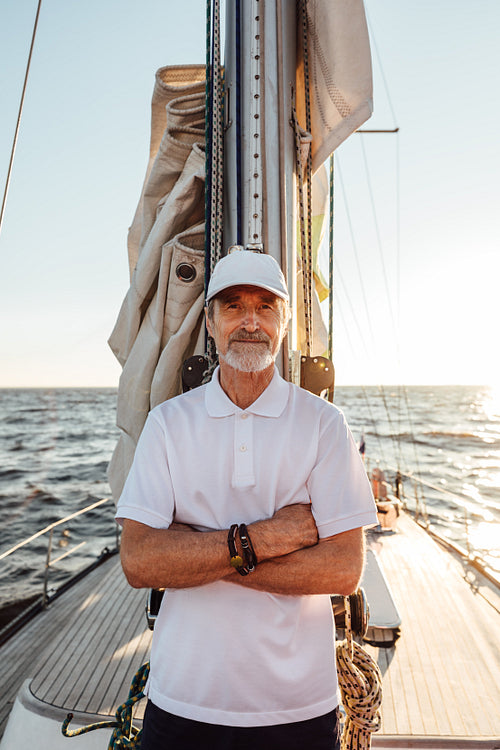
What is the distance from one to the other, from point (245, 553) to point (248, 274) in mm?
857

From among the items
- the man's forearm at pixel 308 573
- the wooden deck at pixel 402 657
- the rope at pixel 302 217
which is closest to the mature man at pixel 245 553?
the man's forearm at pixel 308 573

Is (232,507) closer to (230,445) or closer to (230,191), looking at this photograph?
(230,445)

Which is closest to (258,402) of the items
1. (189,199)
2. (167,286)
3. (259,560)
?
(259,560)

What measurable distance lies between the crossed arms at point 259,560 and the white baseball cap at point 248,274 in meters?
0.75

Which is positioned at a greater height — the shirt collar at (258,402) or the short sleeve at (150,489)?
the shirt collar at (258,402)

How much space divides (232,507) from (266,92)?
6.20 feet

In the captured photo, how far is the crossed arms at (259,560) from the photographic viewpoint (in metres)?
1.21

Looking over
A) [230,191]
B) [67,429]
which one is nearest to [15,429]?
Answer: [67,429]

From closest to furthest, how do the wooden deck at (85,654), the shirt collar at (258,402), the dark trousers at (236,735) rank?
1. the dark trousers at (236,735)
2. the shirt collar at (258,402)
3. the wooden deck at (85,654)

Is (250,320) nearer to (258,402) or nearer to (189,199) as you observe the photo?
(258,402)

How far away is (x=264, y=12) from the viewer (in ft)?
6.99

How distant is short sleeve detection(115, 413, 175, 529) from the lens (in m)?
1.28

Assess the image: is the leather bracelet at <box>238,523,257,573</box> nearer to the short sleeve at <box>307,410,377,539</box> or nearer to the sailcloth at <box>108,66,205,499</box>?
the short sleeve at <box>307,410,377,539</box>

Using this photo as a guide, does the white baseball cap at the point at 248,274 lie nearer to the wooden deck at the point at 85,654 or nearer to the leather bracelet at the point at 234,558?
the leather bracelet at the point at 234,558
